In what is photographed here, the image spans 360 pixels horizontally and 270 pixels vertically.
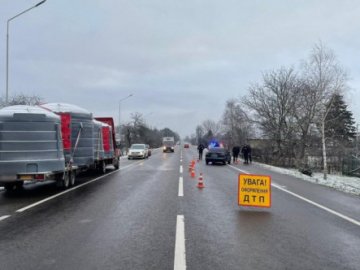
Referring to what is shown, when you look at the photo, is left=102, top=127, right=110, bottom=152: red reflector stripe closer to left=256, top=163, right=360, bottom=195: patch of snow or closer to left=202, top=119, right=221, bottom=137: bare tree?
left=256, top=163, right=360, bottom=195: patch of snow

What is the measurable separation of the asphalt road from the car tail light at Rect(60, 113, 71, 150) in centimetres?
289

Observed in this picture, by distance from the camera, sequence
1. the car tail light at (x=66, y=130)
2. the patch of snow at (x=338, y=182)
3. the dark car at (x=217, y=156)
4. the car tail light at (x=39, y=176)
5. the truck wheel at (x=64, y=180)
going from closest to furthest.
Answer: the car tail light at (x=39, y=176) < the truck wheel at (x=64, y=180) < the car tail light at (x=66, y=130) < the patch of snow at (x=338, y=182) < the dark car at (x=217, y=156)

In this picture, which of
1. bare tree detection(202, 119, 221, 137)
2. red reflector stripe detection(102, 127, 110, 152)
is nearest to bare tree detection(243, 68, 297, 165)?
red reflector stripe detection(102, 127, 110, 152)

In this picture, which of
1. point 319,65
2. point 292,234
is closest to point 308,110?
point 319,65

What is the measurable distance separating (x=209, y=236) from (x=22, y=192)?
949cm

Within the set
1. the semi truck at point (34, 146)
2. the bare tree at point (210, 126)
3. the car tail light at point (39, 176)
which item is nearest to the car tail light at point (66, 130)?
the semi truck at point (34, 146)

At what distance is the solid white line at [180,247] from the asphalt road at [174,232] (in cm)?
1

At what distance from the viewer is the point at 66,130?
52.4ft

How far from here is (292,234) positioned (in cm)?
795

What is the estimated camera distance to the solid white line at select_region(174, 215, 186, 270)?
579 cm

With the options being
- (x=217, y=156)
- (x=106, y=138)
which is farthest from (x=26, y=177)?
(x=217, y=156)

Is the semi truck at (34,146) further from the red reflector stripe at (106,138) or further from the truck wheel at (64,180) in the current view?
the red reflector stripe at (106,138)

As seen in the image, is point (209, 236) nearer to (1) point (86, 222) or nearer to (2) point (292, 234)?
(2) point (292, 234)

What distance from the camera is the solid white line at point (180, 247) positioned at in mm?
5787
